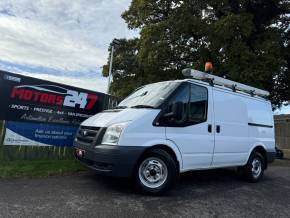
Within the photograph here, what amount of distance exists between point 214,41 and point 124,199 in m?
11.1

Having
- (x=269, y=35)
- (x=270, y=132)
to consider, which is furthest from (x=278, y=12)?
(x=270, y=132)

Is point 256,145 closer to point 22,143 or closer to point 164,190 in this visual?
point 164,190

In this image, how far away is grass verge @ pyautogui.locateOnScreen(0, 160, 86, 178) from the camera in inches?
277

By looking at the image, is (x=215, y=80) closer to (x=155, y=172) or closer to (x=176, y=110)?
(x=176, y=110)

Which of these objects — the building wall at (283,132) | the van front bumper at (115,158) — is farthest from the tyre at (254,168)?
the building wall at (283,132)

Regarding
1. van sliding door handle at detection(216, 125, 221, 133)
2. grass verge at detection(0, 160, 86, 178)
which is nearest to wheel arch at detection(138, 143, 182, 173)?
van sliding door handle at detection(216, 125, 221, 133)

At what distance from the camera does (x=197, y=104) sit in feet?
22.2

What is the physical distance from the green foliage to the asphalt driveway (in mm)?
8392

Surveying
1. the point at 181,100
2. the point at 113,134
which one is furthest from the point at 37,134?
the point at 181,100

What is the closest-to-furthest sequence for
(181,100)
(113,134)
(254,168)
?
(113,134)
(181,100)
(254,168)

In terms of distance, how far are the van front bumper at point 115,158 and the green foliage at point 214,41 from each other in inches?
400

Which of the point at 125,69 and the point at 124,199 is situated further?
the point at 125,69

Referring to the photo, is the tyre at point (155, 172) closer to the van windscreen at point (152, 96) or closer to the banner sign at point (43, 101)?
the van windscreen at point (152, 96)

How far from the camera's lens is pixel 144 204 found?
5.39 metres
